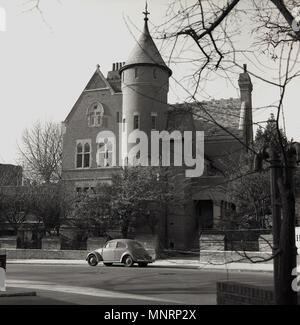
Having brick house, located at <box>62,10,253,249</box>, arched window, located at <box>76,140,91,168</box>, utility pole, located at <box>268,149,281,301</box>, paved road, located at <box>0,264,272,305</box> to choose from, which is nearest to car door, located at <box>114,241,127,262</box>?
paved road, located at <box>0,264,272,305</box>

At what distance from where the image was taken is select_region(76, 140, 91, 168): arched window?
140 feet

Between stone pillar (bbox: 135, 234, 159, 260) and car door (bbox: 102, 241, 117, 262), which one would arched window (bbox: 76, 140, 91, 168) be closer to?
stone pillar (bbox: 135, 234, 159, 260)

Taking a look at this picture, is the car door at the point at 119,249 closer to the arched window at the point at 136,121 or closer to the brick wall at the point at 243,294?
the arched window at the point at 136,121

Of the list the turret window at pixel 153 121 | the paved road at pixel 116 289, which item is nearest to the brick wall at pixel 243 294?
the paved road at pixel 116 289

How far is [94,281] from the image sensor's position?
56.3 ft

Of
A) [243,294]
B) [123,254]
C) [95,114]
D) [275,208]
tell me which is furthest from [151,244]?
[275,208]

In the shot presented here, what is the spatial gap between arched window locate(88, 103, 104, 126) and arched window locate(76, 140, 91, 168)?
1984 mm

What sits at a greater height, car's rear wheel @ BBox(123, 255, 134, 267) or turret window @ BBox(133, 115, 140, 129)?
turret window @ BBox(133, 115, 140, 129)

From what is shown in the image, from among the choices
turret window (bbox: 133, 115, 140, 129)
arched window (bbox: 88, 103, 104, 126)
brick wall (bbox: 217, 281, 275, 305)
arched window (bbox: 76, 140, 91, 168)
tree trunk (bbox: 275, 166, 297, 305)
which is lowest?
brick wall (bbox: 217, 281, 275, 305)

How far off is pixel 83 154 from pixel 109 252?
18.3 m

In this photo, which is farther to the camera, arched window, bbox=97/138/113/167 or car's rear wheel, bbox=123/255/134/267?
arched window, bbox=97/138/113/167

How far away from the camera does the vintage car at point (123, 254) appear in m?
25.0

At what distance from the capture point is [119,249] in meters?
25.7

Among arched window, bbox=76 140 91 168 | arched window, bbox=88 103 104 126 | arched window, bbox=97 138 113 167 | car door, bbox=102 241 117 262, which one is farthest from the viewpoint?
arched window, bbox=88 103 104 126
